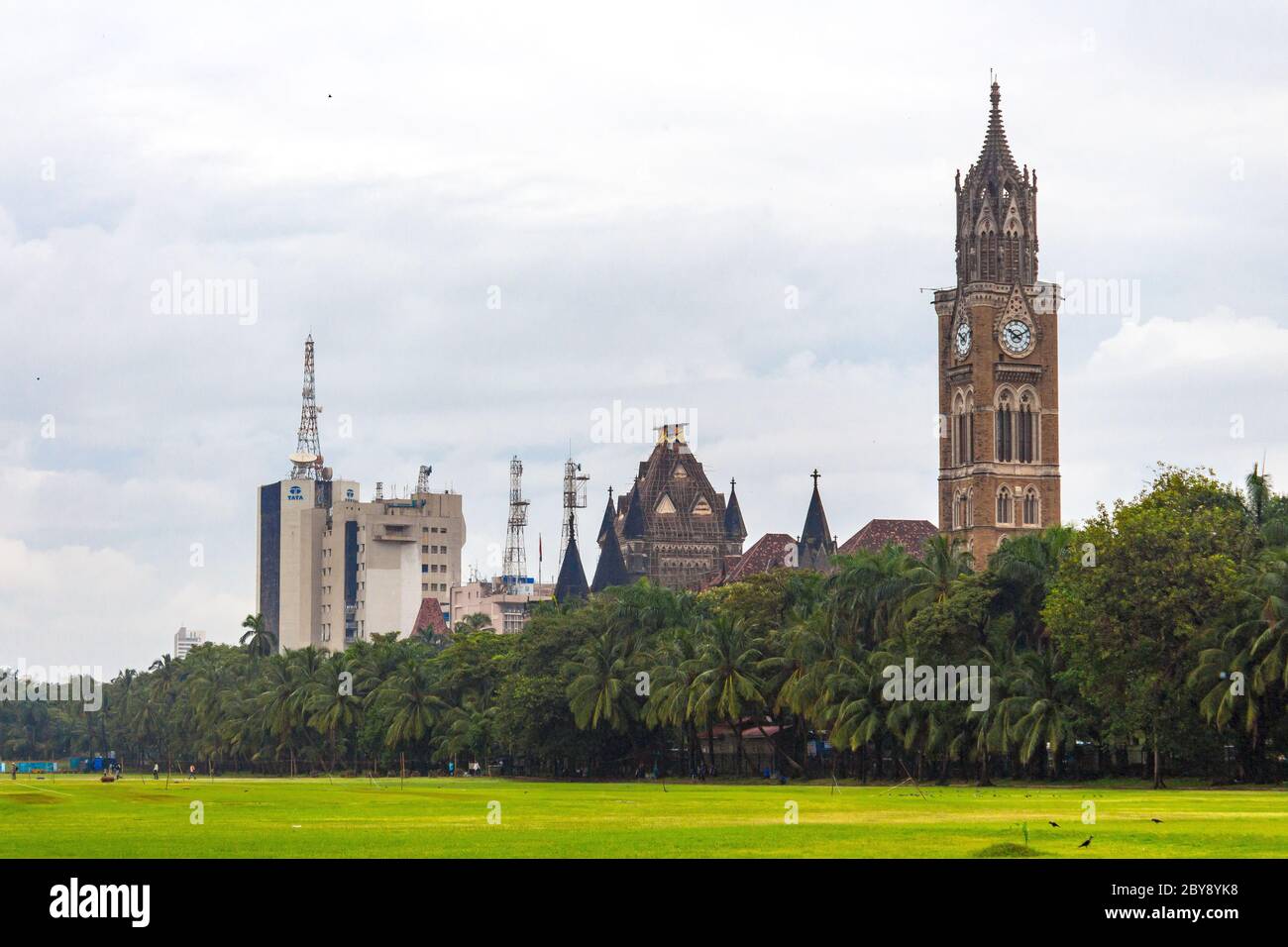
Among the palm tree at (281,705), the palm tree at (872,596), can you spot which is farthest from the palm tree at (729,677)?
the palm tree at (281,705)

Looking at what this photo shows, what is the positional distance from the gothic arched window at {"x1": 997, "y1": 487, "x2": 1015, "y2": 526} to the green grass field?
320 feet

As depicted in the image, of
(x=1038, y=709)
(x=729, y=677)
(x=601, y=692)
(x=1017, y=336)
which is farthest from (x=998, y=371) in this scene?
(x=1038, y=709)

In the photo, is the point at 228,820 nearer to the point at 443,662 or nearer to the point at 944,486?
the point at 443,662

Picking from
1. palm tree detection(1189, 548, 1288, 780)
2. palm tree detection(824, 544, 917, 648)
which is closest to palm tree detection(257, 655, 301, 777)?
palm tree detection(824, 544, 917, 648)

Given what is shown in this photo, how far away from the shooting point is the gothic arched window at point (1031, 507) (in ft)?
566

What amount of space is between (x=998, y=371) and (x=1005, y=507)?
1207cm

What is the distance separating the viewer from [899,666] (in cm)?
9150

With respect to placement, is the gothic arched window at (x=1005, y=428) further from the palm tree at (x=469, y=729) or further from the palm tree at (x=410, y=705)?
the palm tree at (x=410, y=705)

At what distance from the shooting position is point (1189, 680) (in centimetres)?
7469

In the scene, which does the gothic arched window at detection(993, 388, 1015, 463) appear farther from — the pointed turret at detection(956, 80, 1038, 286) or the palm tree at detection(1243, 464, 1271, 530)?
the palm tree at detection(1243, 464, 1271, 530)

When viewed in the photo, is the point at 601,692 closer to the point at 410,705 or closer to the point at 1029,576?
the point at 410,705

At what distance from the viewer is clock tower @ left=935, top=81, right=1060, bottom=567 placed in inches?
6781
